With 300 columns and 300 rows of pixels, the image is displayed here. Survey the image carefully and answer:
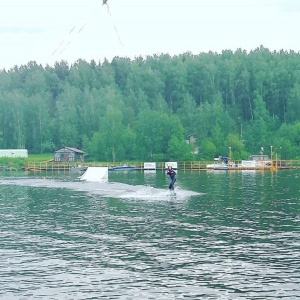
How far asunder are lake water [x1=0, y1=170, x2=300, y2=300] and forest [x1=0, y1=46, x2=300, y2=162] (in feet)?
317

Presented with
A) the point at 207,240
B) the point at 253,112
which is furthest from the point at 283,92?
the point at 207,240

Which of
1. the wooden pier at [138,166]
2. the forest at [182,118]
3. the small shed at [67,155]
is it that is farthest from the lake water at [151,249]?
the small shed at [67,155]

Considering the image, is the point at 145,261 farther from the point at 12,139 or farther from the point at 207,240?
the point at 12,139

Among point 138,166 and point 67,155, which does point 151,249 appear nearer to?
point 138,166

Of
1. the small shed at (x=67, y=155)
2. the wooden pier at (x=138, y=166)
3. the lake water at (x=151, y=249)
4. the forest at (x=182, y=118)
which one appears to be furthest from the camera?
the small shed at (x=67, y=155)

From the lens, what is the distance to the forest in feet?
541

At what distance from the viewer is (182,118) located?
604 ft

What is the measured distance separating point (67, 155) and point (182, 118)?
1239 inches

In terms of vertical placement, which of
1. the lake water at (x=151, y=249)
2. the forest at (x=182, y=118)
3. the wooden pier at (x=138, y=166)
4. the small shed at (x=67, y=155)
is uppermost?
the forest at (x=182, y=118)

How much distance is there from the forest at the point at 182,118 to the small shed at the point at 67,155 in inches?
136

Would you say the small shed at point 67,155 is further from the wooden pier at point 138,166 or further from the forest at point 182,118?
the wooden pier at point 138,166

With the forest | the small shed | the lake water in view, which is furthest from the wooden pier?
the lake water

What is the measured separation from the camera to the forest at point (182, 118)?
165 meters

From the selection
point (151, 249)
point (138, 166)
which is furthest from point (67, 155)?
point (151, 249)
